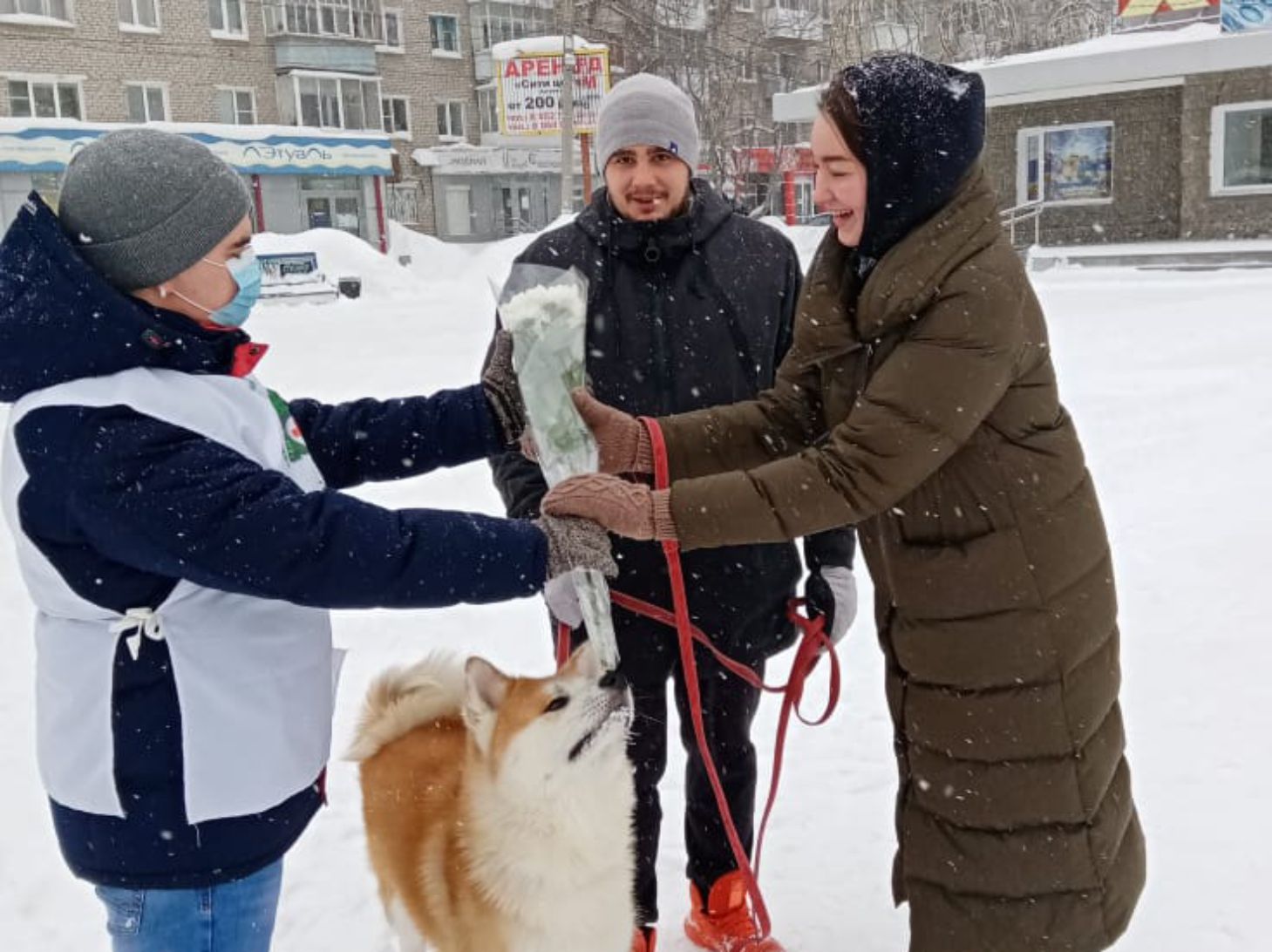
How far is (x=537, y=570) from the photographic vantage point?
1938 mm

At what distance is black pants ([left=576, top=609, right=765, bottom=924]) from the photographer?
3010mm

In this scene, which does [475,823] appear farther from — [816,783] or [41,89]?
[41,89]

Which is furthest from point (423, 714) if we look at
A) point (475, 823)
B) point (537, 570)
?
point (537, 570)

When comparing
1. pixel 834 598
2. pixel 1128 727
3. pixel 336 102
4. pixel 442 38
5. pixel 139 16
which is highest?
pixel 442 38

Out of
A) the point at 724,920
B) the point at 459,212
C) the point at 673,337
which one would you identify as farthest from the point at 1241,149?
the point at 459,212

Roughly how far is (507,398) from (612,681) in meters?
0.66

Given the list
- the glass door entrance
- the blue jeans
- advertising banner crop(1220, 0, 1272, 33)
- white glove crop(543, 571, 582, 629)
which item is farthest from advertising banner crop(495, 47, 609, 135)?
the blue jeans

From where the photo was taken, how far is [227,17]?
36.1 m

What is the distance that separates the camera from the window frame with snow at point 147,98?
3431 centimetres

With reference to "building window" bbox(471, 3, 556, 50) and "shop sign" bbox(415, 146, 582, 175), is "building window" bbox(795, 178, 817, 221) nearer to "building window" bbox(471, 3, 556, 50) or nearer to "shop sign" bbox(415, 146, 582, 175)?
"shop sign" bbox(415, 146, 582, 175)

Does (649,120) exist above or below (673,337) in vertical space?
above

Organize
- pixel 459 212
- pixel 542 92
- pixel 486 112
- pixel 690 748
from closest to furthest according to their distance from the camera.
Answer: pixel 690 748 < pixel 542 92 < pixel 459 212 < pixel 486 112

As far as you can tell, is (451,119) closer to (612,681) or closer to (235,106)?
(235,106)

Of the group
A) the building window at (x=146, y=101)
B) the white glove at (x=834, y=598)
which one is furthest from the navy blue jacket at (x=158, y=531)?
the building window at (x=146, y=101)
